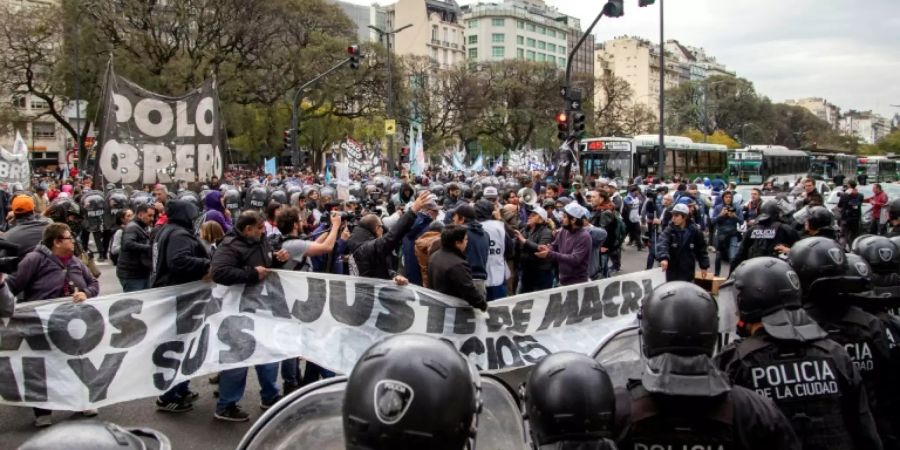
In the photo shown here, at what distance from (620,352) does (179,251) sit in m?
3.94

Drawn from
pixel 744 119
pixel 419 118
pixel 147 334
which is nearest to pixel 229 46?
pixel 419 118

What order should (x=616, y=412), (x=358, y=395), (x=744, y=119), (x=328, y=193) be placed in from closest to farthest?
(x=358, y=395) < (x=616, y=412) < (x=328, y=193) < (x=744, y=119)

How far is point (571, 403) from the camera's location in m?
2.14

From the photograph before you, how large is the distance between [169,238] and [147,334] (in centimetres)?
79

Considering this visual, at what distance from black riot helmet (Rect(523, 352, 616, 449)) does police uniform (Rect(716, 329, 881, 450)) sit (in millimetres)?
1006

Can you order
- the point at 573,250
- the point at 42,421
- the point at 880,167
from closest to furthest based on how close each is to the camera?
the point at 42,421 < the point at 573,250 < the point at 880,167

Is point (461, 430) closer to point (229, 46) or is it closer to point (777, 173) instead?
point (229, 46)

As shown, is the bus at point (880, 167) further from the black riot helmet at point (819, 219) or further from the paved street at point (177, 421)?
the paved street at point (177, 421)

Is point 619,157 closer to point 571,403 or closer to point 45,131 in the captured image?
point 571,403

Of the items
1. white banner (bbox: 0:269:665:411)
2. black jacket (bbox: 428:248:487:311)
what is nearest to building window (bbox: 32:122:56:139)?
white banner (bbox: 0:269:665:411)

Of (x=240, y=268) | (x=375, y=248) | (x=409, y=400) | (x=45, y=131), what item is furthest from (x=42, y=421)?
(x=45, y=131)

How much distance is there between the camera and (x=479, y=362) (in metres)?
6.14

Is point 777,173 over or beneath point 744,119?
beneath

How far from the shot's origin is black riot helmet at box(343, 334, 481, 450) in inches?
72.9
